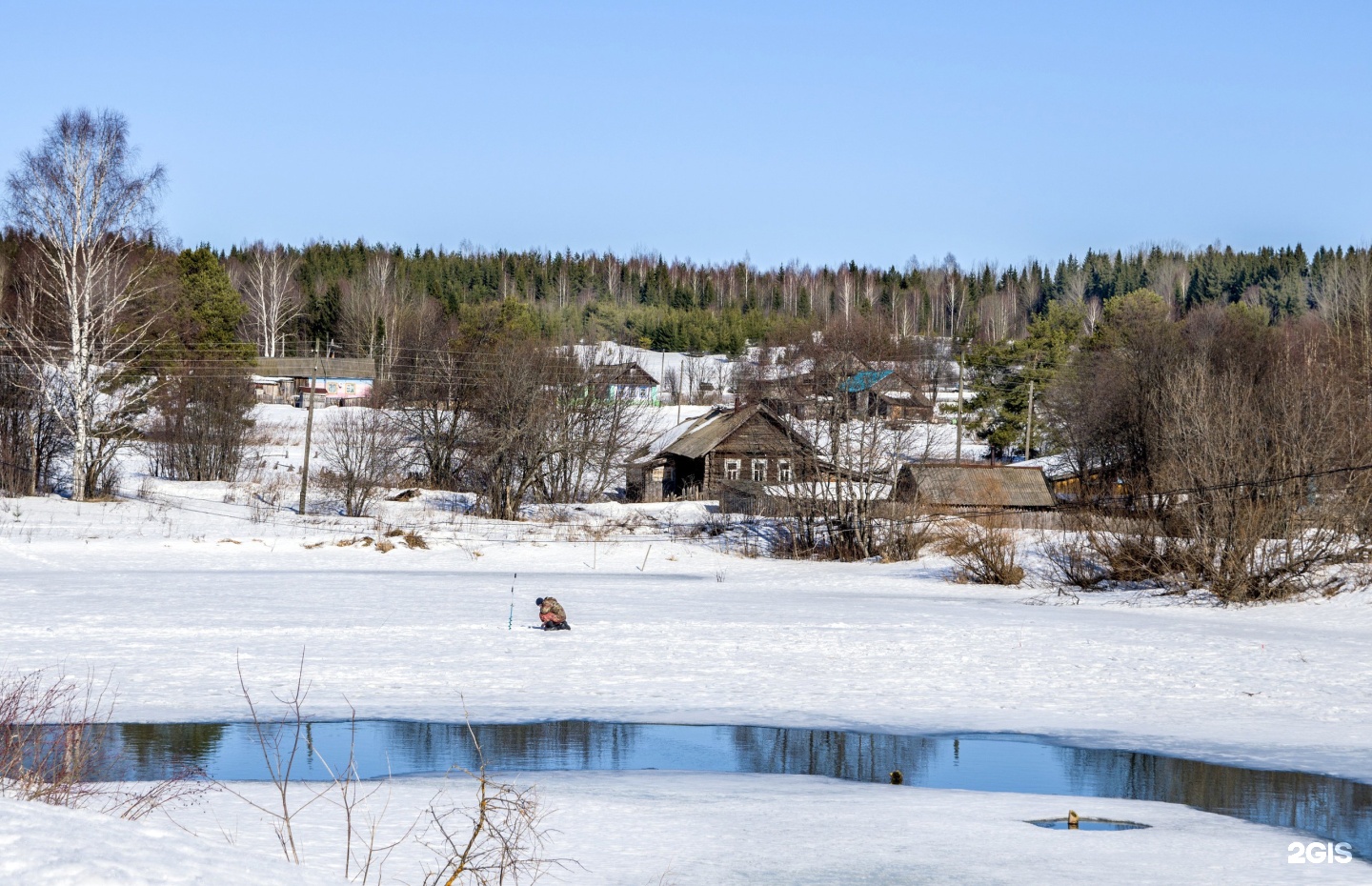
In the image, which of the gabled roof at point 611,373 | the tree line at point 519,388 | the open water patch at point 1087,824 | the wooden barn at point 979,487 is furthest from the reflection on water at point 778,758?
the gabled roof at point 611,373

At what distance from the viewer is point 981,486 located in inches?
1834

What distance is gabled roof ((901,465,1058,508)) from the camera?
44156 millimetres

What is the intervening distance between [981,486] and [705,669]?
3011cm

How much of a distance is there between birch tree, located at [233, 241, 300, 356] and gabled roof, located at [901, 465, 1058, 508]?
72071mm

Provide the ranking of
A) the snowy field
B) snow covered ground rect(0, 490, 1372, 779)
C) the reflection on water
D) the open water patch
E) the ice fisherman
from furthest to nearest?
the ice fisherman
snow covered ground rect(0, 490, 1372, 779)
the reflection on water
the open water patch
the snowy field

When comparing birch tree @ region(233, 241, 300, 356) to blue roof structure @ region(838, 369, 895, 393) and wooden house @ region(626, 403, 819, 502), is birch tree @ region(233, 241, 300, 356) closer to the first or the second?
wooden house @ region(626, 403, 819, 502)

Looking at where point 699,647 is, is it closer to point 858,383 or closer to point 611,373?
point 858,383

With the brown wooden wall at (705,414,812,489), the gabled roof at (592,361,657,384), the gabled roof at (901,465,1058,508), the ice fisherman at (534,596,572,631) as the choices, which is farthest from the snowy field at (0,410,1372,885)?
the gabled roof at (592,361,657,384)

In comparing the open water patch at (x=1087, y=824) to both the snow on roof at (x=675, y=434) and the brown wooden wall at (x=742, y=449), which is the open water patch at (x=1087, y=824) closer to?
the brown wooden wall at (x=742, y=449)

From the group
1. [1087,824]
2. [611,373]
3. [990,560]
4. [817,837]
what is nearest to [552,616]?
[817,837]

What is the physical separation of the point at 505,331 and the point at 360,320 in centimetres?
3558

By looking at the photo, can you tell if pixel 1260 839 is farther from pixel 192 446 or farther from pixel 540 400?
pixel 192 446

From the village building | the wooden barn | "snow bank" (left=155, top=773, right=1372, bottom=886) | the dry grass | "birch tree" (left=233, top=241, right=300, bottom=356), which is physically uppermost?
"birch tree" (left=233, top=241, right=300, bottom=356)

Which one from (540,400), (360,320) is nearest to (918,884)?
(540,400)
